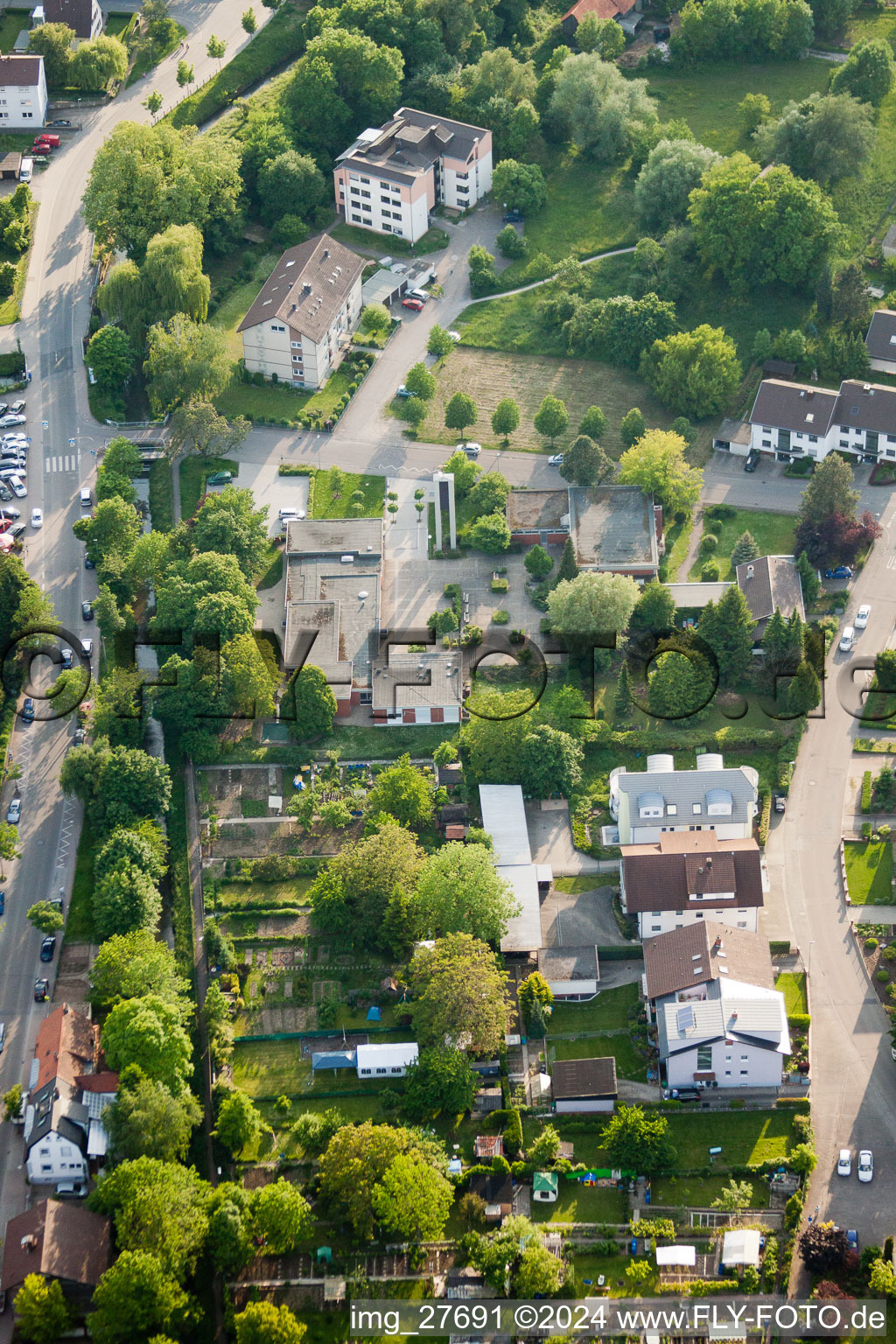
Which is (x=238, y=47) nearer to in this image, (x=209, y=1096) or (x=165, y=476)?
(x=165, y=476)

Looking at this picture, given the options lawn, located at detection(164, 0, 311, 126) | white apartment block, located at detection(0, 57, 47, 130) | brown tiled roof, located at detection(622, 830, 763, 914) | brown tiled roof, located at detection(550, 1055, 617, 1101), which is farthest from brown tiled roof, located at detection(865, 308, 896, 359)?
white apartment block, located at detection(0, 57, 47, 130)

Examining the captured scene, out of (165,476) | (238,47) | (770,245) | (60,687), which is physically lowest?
(60,687)

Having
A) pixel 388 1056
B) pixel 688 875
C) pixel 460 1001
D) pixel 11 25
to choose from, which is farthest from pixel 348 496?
pixel 11 25

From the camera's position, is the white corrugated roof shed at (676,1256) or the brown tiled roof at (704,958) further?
the brown tiled roof at (704,958)

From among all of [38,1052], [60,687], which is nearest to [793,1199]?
[38,1052]

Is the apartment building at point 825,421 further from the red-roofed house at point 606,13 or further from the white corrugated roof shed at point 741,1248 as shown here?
the white corrugated roof shed at point 741,1248

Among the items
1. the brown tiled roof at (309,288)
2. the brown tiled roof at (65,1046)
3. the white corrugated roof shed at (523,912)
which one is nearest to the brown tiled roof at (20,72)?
the brown tiled roof at (309,288)
